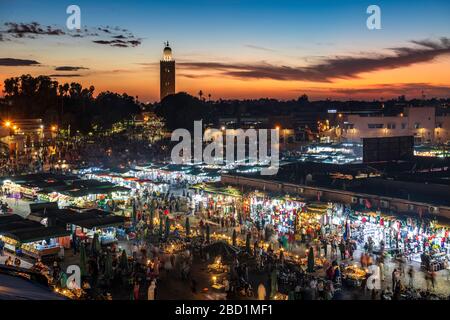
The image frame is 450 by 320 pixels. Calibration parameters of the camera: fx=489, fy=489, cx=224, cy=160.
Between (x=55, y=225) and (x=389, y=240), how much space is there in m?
11.5

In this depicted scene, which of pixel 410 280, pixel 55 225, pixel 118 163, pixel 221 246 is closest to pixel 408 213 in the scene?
pixel 410 280

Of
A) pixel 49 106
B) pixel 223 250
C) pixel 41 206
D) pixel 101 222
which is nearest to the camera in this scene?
pixel 223 250

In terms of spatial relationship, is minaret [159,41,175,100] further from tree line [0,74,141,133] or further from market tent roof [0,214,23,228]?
market tent roof [0,214,23,228]

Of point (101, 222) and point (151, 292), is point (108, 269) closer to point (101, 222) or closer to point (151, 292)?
point (151, 292)

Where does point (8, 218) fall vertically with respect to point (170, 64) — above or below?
below

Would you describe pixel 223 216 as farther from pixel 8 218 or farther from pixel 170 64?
pixel 170 64

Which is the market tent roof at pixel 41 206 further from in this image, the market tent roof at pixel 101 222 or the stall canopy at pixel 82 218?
the market tent roof at pixel 101 222

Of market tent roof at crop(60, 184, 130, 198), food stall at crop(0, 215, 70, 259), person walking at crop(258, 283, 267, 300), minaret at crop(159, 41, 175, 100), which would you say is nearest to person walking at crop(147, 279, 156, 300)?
person walking at crop(258, 283, 267, 300)

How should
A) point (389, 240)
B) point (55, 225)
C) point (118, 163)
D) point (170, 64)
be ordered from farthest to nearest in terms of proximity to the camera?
point (170, 64), point (118, 163), point (55, 225), point (389, 240)

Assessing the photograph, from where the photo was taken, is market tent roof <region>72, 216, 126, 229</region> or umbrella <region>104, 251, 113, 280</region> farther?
market tent roof <region>72, 216, 126, 229</region>

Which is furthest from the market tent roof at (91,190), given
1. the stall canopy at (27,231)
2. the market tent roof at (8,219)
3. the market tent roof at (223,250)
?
the market tent roof at (223,250)

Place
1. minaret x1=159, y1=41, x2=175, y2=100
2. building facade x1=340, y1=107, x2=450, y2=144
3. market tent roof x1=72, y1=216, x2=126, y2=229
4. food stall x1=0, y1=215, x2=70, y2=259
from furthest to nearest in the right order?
minaret x1=159, y1=41, x2=175, y2=100 → building facade x1=340, y1=107, x2=450, y2=144 → market tent roof x1=72, y1=216, x2=126, y2=229 → food stall x1=0, y1=215, x2=70, y2=259

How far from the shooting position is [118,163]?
132ft

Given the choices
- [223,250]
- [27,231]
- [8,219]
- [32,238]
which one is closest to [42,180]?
[8,219]
